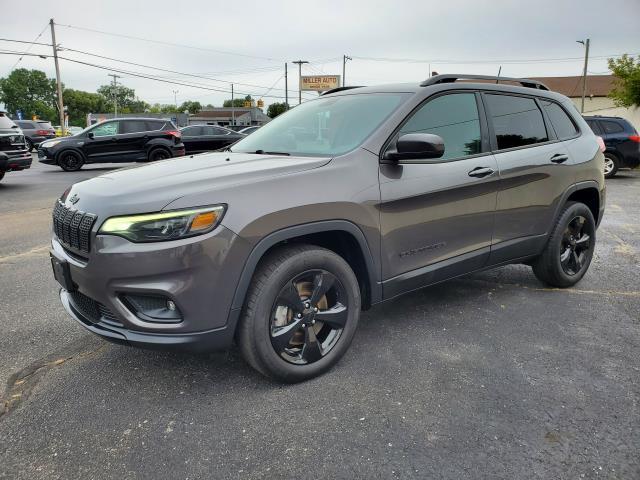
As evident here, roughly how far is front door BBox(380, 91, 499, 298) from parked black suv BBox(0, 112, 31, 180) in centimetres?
1056

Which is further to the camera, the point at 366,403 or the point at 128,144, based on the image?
the point at 128,144

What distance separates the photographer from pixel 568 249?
4336 millimetres

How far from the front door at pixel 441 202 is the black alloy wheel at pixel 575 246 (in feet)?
3.74

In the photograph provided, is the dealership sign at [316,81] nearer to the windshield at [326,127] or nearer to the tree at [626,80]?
the tree at [626,80]

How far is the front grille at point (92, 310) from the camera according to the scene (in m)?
2.50

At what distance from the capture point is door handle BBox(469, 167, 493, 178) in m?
3.39

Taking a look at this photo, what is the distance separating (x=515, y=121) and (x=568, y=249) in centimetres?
129

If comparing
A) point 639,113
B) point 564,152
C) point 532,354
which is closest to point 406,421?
point 532,354

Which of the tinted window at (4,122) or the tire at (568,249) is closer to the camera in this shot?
the tire at (568,249)

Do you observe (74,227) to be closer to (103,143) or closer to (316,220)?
(316,220)

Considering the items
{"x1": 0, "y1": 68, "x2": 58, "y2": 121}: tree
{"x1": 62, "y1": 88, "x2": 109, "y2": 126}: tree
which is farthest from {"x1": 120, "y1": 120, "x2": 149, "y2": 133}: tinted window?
{"x1": 62, "y1": 88, "x2": 109, "y2": 126}: tree

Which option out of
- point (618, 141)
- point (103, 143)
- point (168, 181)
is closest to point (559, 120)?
point (168, 181)

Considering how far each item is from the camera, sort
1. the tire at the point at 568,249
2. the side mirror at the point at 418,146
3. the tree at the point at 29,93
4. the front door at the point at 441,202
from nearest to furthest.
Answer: the side mirror at the point at 418,146
the front door at the point at 441,202
the tire at the point at 568,249
the tree at the point at 29,93

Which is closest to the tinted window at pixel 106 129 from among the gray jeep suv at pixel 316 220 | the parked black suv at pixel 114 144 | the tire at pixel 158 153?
the parked black suv at pixel 114 144
